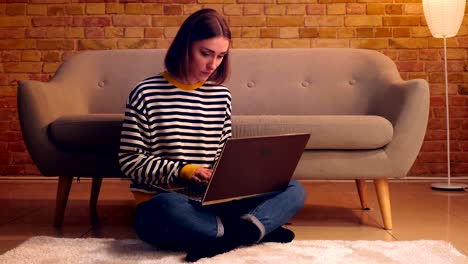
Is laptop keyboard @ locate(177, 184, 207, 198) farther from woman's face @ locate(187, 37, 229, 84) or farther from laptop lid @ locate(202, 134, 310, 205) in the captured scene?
woman's face @ locate(187, 37, 229, 84)

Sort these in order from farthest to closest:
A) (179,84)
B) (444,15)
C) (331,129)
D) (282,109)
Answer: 1. (444,15)
2. (282,109)
3. (331,129)
4. (179,84)

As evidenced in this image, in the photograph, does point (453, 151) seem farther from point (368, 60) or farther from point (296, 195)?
point (296, 195)

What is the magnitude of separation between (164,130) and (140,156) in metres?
0.11

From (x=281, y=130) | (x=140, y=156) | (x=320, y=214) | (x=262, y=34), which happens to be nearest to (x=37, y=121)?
(x=140, y=156)

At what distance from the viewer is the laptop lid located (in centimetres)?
158

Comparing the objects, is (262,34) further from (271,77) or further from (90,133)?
(90,133)

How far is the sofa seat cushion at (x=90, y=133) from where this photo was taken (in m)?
2.20

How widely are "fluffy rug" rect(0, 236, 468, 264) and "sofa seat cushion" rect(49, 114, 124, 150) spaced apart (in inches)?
17.9

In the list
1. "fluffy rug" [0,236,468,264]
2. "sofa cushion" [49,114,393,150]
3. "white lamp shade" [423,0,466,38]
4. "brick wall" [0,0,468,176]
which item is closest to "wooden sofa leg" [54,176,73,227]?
"sofa cushion" [49,114,393,150]

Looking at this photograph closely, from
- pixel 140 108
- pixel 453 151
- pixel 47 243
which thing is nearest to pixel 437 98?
pixel 453 151

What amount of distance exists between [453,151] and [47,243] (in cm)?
274

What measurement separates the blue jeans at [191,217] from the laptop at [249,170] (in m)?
0.04

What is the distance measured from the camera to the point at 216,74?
1925 mm

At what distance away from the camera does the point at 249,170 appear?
167cm
